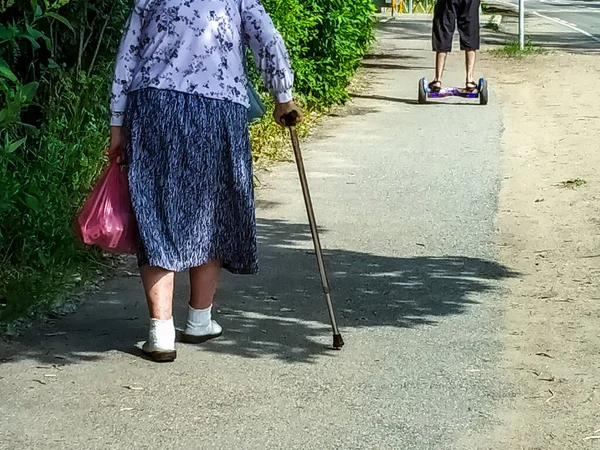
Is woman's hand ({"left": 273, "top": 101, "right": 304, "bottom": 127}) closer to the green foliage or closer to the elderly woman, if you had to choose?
the elderly woman

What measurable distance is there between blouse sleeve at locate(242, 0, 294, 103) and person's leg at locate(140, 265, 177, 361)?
0.88 metres

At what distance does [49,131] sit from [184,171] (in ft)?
8.11

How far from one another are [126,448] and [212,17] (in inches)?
65.6

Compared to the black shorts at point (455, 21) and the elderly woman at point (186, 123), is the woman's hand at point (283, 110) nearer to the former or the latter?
the elderly woman at point (186, 123)

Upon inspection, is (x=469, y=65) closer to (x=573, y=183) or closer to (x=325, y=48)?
(x=325, y=48)

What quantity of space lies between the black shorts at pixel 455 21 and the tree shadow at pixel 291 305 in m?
5.71

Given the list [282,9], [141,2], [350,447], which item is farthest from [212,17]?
[282,9]

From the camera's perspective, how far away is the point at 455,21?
1195 cm

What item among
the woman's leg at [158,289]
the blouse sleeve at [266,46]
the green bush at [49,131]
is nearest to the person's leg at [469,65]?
the green bush at [49,131]

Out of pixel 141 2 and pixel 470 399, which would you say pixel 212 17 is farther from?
pixel 470 399

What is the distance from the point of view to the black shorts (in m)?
11.9

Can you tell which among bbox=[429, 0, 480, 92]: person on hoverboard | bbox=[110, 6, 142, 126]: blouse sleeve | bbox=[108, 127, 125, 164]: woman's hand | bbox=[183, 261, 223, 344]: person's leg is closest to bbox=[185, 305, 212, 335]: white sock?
bbox=[183, 261, 223, 344]: person's leg

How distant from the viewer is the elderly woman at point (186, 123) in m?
4.51

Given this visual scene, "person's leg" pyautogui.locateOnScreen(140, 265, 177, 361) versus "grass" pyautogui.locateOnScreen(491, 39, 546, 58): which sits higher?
"person's leg" pyautogui.locateOnScreen(140, 265, 177, 361)
